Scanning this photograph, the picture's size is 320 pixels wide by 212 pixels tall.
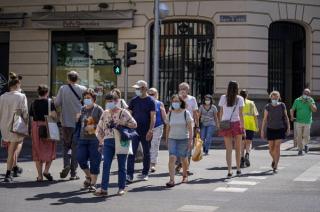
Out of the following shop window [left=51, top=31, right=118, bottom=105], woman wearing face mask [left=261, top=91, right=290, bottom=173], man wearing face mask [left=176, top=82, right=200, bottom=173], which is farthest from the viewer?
shop window [left=51, top=31, right=118, bottom=105]

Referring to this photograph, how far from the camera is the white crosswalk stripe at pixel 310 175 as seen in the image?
12.3 metres

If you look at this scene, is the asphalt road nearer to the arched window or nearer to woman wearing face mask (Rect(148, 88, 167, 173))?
woman wearing face mask (Rect(148, 88, 167, 173))

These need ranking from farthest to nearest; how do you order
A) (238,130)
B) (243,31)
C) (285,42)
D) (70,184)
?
(285,42) → (243,31) → (238,130) → (70,184)

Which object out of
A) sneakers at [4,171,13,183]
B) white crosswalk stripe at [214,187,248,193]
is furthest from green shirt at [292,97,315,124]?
sneakers at [4,171,13,183]

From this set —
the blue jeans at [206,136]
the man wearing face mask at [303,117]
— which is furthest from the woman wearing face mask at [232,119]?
the man wearing face mask at [303,117]

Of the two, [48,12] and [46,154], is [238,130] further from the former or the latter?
[48,12]

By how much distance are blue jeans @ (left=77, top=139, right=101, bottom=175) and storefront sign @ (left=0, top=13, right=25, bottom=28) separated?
16817 mm

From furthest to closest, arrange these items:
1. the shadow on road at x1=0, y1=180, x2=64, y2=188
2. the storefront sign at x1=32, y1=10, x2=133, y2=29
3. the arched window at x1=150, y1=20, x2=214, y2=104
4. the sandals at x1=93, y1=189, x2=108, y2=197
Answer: the storefront sign at x1=32, y1=10, x2=133, y2=29 → the arched window at x1=150, y1=20, x2=214, y2=104 → the shadow on road at x1=0, y1=180, x2=64, y2=188 → the sandals at x1=93, y1=189, x2=108, y2=197

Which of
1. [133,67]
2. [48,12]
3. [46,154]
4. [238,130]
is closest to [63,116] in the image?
[46,154]

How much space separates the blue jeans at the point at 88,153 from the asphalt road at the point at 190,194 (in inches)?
18.0

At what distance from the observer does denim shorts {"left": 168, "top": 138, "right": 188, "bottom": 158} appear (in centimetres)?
1142

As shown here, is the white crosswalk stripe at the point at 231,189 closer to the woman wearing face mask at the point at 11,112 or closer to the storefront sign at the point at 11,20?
the woman wearing face mask at the point at 11,112

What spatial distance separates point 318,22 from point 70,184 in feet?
55.0

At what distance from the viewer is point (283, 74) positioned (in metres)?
26.0
